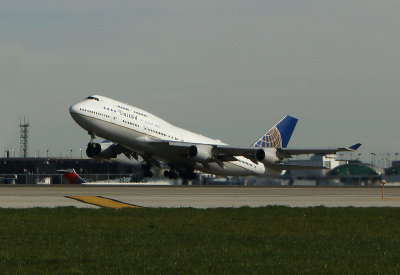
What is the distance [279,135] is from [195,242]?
65284 mm

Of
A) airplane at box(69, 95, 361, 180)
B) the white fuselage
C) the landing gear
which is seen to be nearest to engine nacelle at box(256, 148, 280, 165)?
airplane at box(69, 95, 361, 180)

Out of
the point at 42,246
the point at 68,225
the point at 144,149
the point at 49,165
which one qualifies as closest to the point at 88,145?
the point at 144,149

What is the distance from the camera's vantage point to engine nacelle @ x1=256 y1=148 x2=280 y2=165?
6481cm

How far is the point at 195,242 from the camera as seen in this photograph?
16.8 m

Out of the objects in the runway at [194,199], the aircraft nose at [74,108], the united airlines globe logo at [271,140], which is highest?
the aircraft nose at [74,108]

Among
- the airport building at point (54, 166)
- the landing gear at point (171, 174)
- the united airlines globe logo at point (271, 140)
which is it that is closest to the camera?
the landing gear at point (171, 174)

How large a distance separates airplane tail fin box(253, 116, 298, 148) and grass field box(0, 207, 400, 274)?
52996 mm

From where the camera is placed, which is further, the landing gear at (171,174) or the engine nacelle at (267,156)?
the landing gear at (171,174)

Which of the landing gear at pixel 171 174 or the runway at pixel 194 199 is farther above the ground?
the landing gear at pixel 171 174

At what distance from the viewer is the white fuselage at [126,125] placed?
58500 mm

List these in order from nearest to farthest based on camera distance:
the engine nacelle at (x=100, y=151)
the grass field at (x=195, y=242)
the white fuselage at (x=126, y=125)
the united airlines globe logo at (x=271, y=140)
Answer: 1. the grass field at (x=195, y=242)
2. the white fuselage at (x=126, y=125)
3. the engine nacelle at (x=100, y=151)
4. the united airlines globe logo at (x=271, y=140)

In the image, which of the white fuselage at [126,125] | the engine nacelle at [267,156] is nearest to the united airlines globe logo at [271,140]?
the engine nacelle at [267,156]

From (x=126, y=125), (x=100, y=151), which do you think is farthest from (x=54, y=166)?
(x=126, y=125)

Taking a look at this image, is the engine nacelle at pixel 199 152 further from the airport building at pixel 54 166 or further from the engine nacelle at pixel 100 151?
the airport building at pixel 54 166
